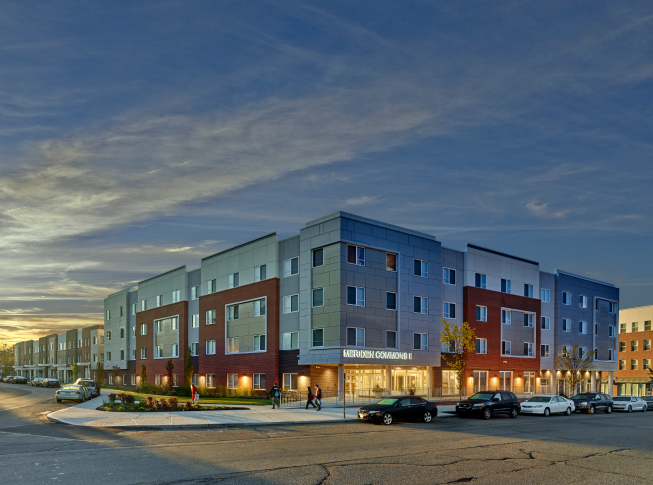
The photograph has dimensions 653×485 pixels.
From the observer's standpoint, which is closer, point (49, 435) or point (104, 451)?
point (104, 451)

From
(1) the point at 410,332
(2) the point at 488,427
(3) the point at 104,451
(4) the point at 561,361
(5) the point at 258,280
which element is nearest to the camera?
(3) the point at 104,451

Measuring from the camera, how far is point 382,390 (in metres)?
48.9

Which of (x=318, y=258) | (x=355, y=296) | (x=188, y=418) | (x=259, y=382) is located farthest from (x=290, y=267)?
(x=188, y=418)

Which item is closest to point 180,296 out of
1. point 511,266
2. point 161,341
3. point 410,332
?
point 161,341

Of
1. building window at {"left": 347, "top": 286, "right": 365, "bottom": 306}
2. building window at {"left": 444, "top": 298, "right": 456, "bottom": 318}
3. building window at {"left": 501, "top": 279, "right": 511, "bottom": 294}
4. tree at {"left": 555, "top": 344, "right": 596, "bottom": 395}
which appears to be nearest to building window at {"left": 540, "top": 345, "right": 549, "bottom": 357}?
tree at {"left": 555, "top": 344, "right": 596, "bottom": 395}

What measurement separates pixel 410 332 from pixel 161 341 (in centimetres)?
3860

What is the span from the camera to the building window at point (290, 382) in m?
51.2

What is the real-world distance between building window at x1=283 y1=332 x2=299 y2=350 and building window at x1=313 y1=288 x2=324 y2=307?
3.82m

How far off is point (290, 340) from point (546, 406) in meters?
22.5

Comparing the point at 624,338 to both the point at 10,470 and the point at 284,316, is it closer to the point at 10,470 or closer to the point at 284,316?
the point at 284,316

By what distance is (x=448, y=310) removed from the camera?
→ 189 feet

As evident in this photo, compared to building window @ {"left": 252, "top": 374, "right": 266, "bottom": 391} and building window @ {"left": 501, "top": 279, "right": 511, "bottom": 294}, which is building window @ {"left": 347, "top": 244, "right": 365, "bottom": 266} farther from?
building window @ {"left": 501, "top": 279, "right": 511, "bottom": 294}

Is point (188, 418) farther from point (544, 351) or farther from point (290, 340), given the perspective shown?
point (544, 351)

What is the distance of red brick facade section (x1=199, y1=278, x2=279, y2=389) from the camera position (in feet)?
176
